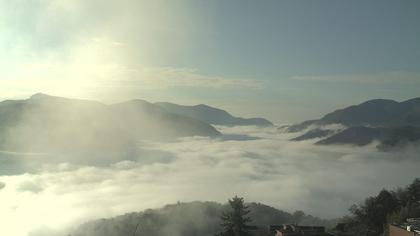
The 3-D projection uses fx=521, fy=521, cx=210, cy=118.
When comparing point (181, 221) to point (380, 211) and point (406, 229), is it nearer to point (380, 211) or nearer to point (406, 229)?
point (380, 211)

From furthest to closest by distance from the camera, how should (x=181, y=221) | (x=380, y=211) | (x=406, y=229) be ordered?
(x=181, y=221)
(x=380, y=211)
(x=406, y=229)

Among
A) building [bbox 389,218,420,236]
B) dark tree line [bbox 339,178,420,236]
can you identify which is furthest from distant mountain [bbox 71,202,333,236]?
building [bbox 389,218,420,236]

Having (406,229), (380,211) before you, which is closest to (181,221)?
(380,211)

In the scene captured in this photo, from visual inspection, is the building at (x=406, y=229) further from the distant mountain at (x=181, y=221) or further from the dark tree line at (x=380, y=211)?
the distant mountain at (x=181, y=221)

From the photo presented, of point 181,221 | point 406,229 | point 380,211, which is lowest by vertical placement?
point 181,221

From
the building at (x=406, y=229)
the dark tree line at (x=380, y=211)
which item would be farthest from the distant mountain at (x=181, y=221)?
the building at (x=406, y=229)

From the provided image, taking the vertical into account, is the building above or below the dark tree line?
above

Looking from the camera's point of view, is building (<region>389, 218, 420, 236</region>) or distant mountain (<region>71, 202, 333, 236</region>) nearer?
building (<region>389, 218, 420, 236</region>)

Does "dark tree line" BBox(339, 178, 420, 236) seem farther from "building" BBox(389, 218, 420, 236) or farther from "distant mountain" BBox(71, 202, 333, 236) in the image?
"distant mountain" BBox(71, 202, 333, 236)
